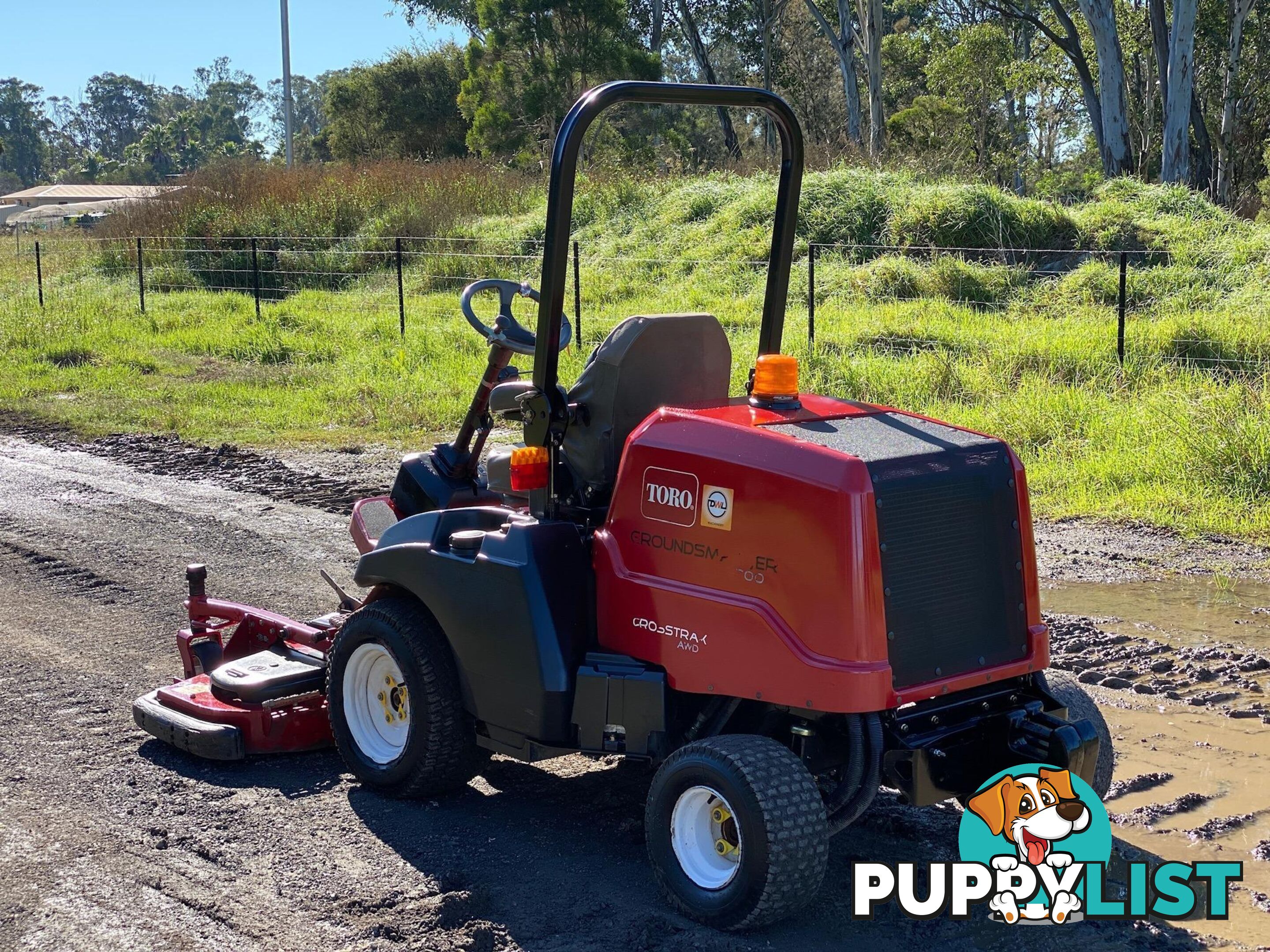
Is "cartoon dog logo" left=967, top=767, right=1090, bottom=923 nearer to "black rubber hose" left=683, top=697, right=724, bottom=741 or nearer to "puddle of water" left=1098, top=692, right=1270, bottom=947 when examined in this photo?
"puddle of water" left=1098, top=692, right=1270, bottom=947

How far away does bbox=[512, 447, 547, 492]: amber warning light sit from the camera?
409 centimetres

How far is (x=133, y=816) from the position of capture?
4.30 m

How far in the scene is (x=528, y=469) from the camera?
13.5ft

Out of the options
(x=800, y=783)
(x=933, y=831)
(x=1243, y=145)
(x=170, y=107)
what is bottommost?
Answer: (x=933, y=831)

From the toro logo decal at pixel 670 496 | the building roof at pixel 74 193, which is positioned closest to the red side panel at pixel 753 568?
the toro logo decal at pixel 670 496

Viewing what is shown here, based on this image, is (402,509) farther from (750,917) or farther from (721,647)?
(750,917)

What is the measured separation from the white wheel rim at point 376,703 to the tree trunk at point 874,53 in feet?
80.6

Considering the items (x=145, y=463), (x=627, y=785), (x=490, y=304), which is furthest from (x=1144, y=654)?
(x=490, y=304)

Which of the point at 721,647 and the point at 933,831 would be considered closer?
the point at 721,647

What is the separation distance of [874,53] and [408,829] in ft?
86.0

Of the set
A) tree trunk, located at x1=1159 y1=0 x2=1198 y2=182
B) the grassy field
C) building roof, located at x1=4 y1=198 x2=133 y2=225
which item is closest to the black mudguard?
the grassy field

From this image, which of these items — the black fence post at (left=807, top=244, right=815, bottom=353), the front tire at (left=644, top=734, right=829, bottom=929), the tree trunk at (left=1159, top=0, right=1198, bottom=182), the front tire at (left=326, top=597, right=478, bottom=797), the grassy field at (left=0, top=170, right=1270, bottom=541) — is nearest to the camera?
the front tire at (left=644, top=734, right=829, bottom=929)

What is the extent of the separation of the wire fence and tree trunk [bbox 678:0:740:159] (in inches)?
610

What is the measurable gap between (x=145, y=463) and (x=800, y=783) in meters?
8.16
